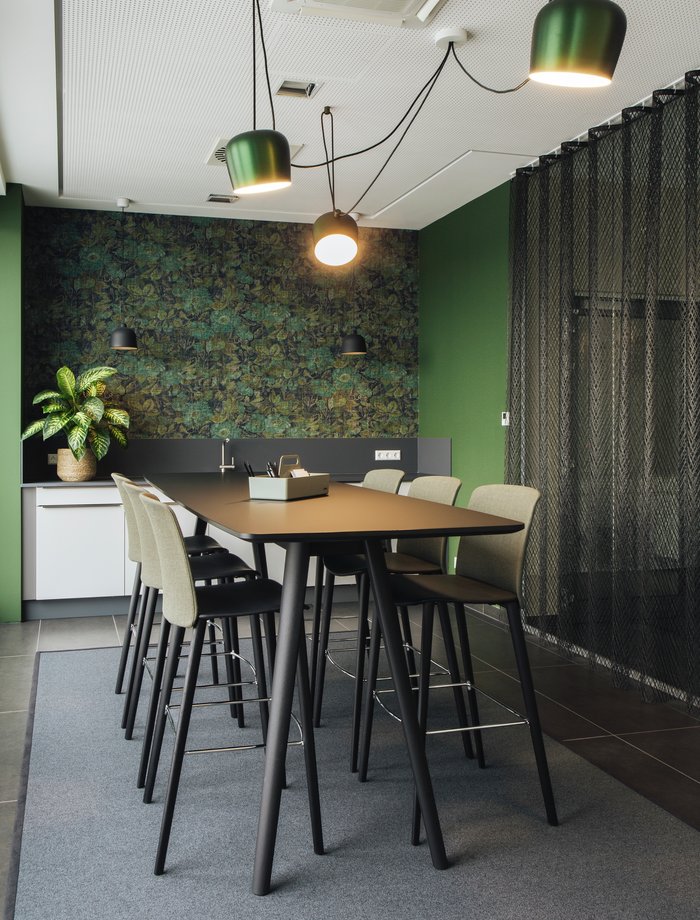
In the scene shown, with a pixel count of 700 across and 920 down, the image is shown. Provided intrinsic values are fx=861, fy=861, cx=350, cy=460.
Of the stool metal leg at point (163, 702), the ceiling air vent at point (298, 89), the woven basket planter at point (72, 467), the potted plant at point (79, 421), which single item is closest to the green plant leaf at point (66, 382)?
the potted plant at point (79, 421)

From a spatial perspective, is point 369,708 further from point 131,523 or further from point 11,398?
point 11,398

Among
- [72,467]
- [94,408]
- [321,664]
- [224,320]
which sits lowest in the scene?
[321,664]

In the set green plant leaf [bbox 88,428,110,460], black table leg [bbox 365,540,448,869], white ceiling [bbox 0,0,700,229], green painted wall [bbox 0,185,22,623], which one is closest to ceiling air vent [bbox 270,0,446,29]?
white ceiling [bbox 0,0,700,229]

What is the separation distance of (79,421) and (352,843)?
3.78 meters

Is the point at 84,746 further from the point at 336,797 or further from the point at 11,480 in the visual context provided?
the point at 11,480

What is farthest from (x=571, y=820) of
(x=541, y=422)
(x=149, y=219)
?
(x=149, y=219)

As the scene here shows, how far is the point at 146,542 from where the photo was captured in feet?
10.1

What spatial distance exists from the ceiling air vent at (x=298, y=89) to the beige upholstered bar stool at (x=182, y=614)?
7.65 ft

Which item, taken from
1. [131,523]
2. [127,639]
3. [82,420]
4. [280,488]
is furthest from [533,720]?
[82,420]

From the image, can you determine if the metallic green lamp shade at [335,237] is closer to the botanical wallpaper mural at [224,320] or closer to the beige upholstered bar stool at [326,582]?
the beige upholstered bar stool at [326,582]

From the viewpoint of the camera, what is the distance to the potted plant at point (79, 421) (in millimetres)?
5645

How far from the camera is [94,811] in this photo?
9.57 feet

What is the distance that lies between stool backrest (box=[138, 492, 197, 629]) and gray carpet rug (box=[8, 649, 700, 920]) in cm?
73

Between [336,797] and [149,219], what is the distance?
15.8 feet
